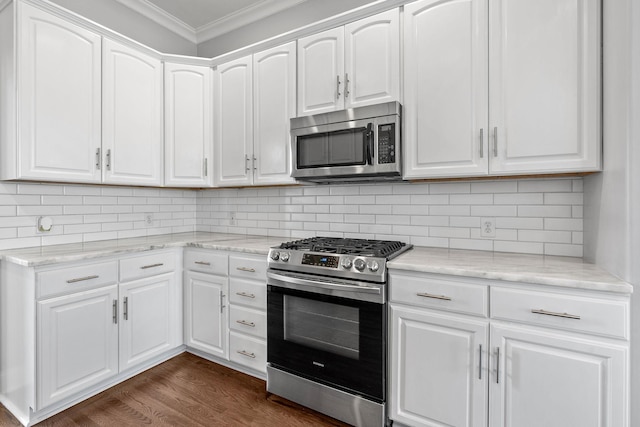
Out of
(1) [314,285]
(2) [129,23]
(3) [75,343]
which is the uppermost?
(2) [129,23]

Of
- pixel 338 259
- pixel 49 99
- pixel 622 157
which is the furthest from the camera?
pixel 49 99

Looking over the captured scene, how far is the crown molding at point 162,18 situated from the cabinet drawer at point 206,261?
7.43 feet

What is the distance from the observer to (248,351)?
2387 millimetres

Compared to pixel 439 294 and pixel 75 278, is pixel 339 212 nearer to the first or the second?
pixel 439 294

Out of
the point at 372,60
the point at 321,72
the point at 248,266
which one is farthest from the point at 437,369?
the point at 321,72

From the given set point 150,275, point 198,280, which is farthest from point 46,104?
point 198,280

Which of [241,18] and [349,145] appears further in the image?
[241,18]

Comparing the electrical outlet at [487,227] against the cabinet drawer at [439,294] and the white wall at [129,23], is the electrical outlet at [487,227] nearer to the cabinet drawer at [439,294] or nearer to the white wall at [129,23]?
the cabinet drawer at [439,294]

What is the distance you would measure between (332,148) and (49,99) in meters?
1.88

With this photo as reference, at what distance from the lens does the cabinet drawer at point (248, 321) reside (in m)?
2.32

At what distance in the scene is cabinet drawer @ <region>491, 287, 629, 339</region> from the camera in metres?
1.32

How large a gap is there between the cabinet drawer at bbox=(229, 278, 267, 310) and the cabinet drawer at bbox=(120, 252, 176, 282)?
0.58m

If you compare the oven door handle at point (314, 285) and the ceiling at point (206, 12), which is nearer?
the oven door handle at point (314, 285)

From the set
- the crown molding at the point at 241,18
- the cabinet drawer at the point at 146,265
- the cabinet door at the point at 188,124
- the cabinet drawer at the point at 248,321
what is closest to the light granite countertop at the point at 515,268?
the cabinet drawer at the point at 248,321
